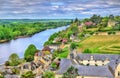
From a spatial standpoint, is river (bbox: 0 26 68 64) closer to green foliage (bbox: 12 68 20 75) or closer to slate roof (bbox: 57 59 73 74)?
green foliage (bbox: 12 68 20 75)

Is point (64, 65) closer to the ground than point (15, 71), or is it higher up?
higher up

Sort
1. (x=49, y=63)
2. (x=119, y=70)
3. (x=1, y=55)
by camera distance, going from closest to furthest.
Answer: (x=119, y=70)
(x=49, y=63)
(x=1, y=55)

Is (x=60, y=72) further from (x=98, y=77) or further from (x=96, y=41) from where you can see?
(x=96, y=41)

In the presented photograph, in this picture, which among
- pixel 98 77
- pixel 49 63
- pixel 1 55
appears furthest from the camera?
pixel 1 55

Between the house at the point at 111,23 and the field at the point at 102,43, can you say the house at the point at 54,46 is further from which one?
the house at the point at 111,23

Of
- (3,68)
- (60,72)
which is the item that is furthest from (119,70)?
(3,68)

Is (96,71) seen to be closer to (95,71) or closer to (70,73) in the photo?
(95,71)

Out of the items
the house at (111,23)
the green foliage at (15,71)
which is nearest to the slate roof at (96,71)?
the green foliage at (15,71)

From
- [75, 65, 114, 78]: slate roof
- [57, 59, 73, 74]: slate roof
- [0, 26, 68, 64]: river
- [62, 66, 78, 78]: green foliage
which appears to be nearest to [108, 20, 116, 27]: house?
[0, 26, 68, 64]: river

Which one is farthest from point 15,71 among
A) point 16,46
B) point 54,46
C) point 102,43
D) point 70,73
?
point 16,46
